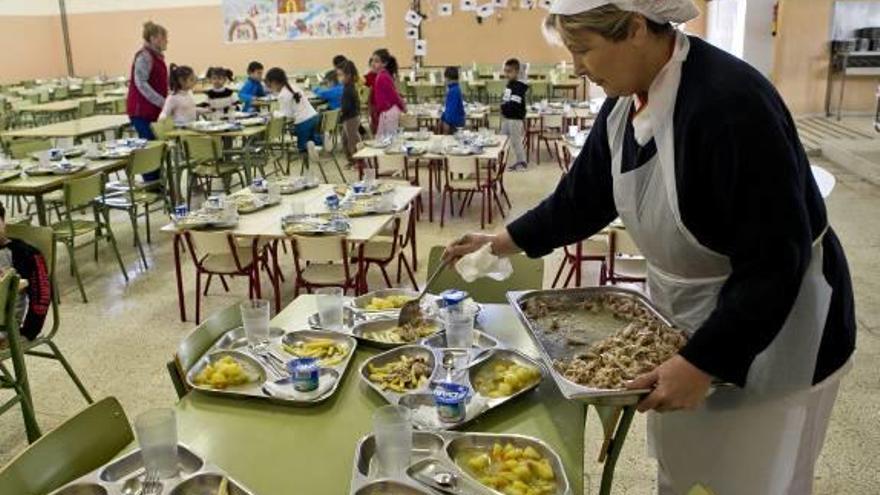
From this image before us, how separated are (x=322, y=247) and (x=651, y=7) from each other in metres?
2.45

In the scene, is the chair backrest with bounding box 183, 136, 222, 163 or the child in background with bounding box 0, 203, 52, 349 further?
the chair backrest with bounding box 183, 136, 222, 163

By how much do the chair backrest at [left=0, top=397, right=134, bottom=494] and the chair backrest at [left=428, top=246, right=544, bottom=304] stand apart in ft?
3.89

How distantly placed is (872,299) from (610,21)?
11.9 feet

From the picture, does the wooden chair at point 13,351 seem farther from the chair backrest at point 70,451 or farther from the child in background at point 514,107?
the child in background at point 514,107

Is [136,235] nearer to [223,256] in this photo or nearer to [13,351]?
[223,256]

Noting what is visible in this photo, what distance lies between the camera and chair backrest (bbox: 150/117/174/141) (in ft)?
21.2

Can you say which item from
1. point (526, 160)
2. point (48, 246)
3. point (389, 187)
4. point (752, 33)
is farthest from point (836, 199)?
point (48, 246)

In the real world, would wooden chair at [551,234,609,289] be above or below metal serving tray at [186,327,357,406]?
below

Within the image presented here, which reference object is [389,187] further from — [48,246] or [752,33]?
[752,33]

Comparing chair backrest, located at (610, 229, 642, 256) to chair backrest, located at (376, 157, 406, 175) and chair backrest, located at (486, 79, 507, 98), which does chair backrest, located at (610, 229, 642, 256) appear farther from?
chair backrest, located at (486, 79, 507, 98)

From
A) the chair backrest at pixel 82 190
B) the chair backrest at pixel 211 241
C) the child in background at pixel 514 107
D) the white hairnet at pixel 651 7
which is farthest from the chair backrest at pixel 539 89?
the white hairnet at pixel 651 7

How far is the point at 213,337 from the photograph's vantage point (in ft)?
6.57

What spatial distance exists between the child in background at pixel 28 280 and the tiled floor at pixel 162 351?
1.55 ft

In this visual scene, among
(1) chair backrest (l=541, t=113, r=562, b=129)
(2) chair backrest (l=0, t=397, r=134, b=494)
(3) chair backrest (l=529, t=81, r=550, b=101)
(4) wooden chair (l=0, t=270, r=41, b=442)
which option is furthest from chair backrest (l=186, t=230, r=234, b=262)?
(3) chair backrest (l=529, t=81, r=550, b=101)
